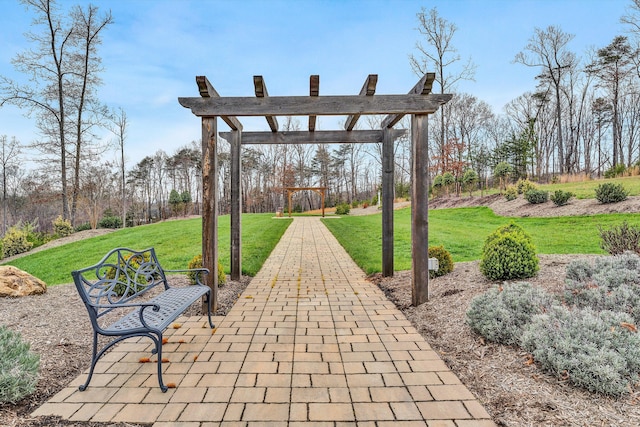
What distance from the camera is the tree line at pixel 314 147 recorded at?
52.5 feet

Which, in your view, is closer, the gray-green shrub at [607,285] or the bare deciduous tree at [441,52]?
the gray-green shrub at [607,285]

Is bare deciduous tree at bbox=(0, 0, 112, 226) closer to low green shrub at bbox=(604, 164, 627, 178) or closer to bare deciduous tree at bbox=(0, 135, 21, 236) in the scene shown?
bare deciduous tree at bbox=(0, 135, 21, 236)

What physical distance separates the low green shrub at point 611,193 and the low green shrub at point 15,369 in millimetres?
14593

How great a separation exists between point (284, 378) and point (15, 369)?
1.81 meters

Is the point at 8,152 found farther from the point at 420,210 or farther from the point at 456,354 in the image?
the point at 456,354

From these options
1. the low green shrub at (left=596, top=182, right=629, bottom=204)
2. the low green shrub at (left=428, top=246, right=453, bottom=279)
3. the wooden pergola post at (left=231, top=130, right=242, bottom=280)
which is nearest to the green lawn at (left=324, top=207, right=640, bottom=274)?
the low green shrub at (left=428, top=246, right=453, bottom=279)

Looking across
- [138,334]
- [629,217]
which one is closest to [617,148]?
[629,217]

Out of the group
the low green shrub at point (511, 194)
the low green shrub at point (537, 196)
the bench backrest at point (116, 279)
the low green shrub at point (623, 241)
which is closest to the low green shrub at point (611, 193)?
the low green shrub at point (537, 196)

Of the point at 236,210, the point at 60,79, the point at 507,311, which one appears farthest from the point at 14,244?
the point at 507,311

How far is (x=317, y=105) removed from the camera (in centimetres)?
392

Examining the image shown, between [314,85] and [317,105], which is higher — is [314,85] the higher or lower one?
the higher one

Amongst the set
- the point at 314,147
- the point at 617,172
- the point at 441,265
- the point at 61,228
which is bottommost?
the point at 441,265

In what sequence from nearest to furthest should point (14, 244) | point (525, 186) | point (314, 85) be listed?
point (314, 85)
point (14, 244)
point (525, 186)

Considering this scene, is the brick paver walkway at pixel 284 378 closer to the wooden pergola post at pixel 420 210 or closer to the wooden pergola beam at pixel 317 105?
the wooden pergola post at pixel 420 210
